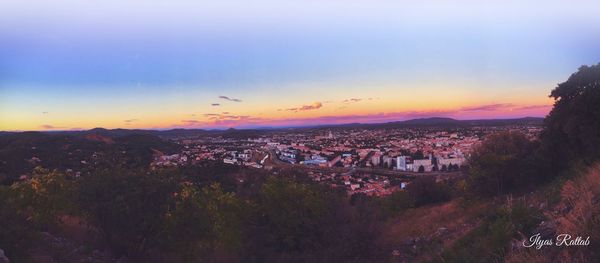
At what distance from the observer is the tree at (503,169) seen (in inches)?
748

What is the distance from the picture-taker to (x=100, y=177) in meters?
10.6

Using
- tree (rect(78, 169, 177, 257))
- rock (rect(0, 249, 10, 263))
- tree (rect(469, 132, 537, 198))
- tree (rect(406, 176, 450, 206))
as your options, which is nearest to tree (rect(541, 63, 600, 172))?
tree (rect(469, 132, 537, 198))

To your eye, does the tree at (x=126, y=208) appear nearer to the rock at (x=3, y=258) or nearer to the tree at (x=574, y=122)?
the rock at (x=3, y=258)

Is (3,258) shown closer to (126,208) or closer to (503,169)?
(126,208)

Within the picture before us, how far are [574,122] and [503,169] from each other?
4726 millimetres

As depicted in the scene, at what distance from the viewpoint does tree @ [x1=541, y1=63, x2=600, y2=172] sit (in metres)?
14.5

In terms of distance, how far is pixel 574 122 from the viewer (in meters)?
15.0

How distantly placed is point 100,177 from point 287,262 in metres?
5.73

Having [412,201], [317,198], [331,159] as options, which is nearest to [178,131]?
[331,159]

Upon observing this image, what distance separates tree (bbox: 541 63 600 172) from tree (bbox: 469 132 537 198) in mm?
1250

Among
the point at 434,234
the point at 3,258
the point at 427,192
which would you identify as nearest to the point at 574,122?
the point at 434,234

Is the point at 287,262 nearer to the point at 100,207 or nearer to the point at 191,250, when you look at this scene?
the point at 191,250

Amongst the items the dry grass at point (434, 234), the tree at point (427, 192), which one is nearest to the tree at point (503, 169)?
the dry grass at point (434, 234)

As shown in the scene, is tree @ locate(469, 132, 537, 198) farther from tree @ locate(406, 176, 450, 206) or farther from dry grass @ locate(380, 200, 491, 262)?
tree @ locate(406, 176, 450, 206)
